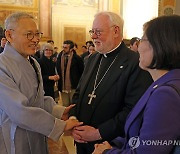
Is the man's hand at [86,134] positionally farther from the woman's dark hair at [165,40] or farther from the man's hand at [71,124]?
the woman's dark hair at [165,40]

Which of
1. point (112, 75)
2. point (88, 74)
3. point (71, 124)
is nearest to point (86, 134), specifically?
point (71, 124)

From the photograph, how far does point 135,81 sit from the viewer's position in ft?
6.95

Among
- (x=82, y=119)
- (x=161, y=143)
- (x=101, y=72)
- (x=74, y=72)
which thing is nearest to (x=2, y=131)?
(x=82, y=119)

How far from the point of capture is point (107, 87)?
222cm

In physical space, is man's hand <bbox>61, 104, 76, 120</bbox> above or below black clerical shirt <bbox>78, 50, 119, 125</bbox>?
below

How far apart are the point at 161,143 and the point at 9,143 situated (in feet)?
4.29

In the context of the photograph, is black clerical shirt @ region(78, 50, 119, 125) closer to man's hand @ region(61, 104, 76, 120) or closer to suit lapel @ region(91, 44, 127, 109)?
suit lapel @ region(91, 44, 127, 109)

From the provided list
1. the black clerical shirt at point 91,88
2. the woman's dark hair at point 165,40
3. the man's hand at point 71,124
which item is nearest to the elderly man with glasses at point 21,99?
the man's hand at point 71,124

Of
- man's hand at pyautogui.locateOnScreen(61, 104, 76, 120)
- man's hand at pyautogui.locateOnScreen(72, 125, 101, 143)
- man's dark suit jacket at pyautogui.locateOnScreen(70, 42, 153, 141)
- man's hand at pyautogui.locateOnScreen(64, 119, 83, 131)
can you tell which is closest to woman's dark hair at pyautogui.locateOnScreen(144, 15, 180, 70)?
man's dark suit jacket at pyautogui.locateOnScreen(70, 42, 153, 141)

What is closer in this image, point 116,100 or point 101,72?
point 116,100

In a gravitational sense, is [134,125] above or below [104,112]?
above

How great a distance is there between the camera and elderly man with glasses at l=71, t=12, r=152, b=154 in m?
2.09

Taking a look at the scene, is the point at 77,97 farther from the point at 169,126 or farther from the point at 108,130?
the point at 169,126

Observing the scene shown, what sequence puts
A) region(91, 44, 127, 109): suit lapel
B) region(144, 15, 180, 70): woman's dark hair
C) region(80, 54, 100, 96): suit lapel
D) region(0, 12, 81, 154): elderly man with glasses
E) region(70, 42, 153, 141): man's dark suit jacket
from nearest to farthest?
region(144, 15, 180, 70): woman's dark hair
region(0, 12, 81, 154): elderly man with glasses
region(70, 42, 153, 141): man's dark suit jacket
region(91, 44, 127, 109): suit lapel
region(80, 54, 100, 96): suit lapel
